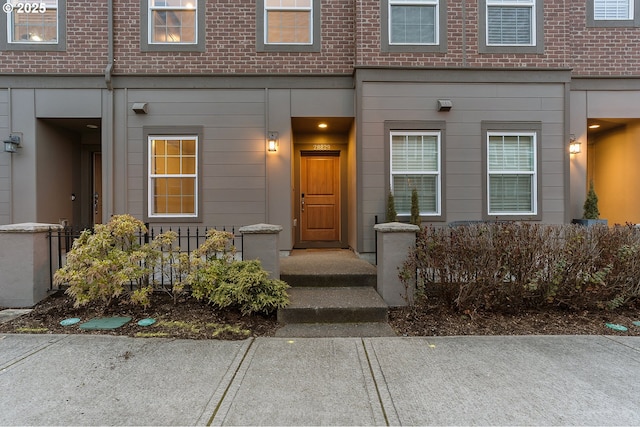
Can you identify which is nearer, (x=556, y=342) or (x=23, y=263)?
(x=556, y=342)

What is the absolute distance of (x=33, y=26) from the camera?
6734 millimetres

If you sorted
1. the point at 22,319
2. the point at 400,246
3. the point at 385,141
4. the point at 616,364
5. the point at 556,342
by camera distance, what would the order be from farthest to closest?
the point at 385,141 → the point at 400,246 → the point at 22,319 → the point at 556,342 → the point at 616,364

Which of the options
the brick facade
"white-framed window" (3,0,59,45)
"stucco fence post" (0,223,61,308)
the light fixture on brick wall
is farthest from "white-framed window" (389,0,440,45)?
"stucco fence post" (0,223,61,308)

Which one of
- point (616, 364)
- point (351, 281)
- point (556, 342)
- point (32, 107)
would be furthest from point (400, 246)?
point (32, 107)

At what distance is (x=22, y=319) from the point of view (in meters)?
4.21

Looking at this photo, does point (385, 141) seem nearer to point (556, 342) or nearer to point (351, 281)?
point (351, 281)

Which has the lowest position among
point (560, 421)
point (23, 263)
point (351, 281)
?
point (560, 421)

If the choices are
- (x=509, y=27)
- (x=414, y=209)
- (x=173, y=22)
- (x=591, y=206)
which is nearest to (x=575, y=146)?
(x=591, y=206)

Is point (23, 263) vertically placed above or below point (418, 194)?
below

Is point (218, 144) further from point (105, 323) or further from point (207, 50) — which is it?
point (105, 323)

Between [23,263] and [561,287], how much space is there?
23.7 ft

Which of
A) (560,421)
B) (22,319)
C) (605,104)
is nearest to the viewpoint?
(560,421)

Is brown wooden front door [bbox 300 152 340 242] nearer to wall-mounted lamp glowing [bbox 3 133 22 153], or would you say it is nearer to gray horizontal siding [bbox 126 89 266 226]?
gray horizontal siding [bbox 126 89 266 226]

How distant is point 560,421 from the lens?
7.63 ft
